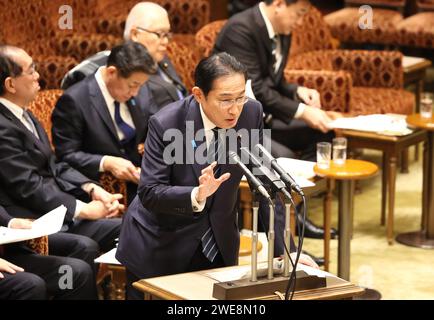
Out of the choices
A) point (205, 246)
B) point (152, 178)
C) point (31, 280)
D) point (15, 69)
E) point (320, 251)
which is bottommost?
point (320, 251)

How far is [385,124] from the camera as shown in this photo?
600 cm

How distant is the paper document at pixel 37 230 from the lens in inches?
156

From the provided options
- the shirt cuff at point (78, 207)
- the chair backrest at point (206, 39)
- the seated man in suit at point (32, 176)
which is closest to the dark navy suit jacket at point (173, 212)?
the seated man in suit at point (32, 176)

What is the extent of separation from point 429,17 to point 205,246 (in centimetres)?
596

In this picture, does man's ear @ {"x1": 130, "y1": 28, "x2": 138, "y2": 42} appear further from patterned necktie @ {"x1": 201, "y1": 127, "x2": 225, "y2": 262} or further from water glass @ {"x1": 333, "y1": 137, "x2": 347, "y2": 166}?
patterned necktie @ {"x1": 201, "y1": 127, "x2": 225, "y2": 262}

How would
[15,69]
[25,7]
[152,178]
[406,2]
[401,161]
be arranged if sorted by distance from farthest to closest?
[406,2] → [401,161] → [25,7] → [15,69] → [152,178]

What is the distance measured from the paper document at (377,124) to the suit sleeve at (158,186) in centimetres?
257

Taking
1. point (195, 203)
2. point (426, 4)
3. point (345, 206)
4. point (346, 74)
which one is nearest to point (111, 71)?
point (345, 206)

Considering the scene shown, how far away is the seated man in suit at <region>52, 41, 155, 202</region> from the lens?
190 inches

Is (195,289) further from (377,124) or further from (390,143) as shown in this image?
(377,124)

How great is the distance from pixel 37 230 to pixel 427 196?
276 centimetres

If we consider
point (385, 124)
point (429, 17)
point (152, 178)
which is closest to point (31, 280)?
point (152, 178)
